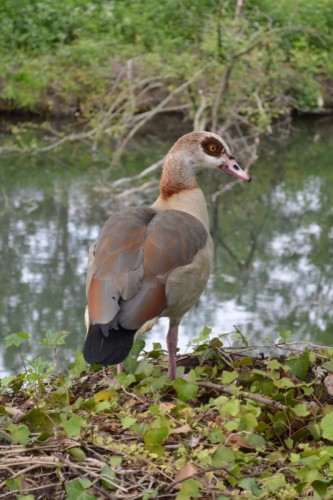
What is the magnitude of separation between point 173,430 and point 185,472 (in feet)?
0.93

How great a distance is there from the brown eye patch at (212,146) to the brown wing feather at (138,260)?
1.51 feet

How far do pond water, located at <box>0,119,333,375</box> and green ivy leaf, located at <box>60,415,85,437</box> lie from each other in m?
2.54

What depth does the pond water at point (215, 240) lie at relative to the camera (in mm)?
7449

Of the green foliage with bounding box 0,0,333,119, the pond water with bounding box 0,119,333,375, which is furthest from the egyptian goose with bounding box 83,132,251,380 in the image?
the green foliage with bounding box 0,0,333,119

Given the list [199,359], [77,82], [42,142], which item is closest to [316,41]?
[77,82]

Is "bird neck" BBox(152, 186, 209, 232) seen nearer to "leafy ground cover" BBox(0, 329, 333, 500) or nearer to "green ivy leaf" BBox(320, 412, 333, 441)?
"leafy ground cover" BBox(0, 329, 333, 500)

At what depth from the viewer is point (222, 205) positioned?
35.6 ft

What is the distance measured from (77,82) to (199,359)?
11049 mm

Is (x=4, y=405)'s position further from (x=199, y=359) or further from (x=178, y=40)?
(x=178, y=40)

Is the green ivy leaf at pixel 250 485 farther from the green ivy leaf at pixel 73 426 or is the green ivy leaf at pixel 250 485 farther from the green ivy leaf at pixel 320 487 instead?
the green ivy leaf at pixel 73 426

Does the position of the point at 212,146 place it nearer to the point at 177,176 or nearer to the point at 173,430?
the point at 177,176

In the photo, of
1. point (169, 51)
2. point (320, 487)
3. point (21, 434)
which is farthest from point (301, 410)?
point (169, 51)

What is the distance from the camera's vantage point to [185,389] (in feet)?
10.4

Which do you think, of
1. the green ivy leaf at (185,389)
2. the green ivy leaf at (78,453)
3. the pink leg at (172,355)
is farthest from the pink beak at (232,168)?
the green ivy leaf at (78,453)
